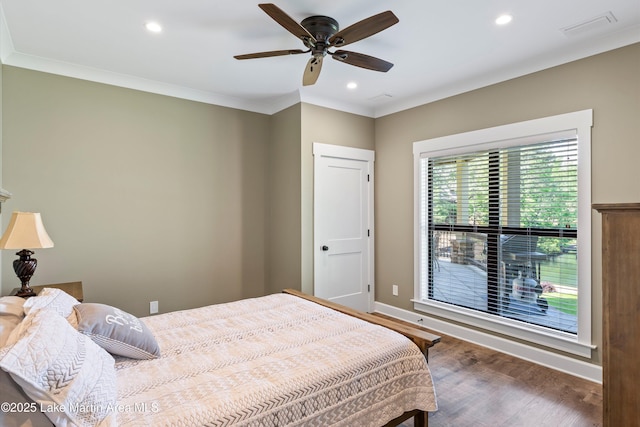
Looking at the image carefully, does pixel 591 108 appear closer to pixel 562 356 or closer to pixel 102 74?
pixel 562 356

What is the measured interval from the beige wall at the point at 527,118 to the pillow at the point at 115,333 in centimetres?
309

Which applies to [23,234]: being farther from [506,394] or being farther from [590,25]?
[590,25]

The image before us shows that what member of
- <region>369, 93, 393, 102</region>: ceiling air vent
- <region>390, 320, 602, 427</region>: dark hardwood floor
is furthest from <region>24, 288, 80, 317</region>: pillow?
<region>369, 93, 393, 102</region>: ceiling air vent

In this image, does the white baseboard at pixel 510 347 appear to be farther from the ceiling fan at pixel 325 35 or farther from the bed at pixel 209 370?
the ceiling fan at pixel 325 35

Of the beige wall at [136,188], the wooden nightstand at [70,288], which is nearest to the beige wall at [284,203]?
the beige wall at [136,188]

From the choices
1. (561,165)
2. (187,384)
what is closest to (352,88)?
(561,165)

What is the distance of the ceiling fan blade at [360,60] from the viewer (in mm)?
2365

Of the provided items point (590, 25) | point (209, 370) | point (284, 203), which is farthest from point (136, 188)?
point (590, 25)

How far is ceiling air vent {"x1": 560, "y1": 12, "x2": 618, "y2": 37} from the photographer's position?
7.52ft

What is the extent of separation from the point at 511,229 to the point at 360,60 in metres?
2.14

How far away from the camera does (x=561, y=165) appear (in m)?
2.90

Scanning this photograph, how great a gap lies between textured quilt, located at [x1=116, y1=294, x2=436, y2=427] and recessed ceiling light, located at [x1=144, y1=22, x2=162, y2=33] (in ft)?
6.79

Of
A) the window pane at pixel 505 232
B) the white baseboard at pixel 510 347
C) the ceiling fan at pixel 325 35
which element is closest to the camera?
the ceiling fan at pixel 325 35

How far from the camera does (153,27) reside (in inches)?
96.3
